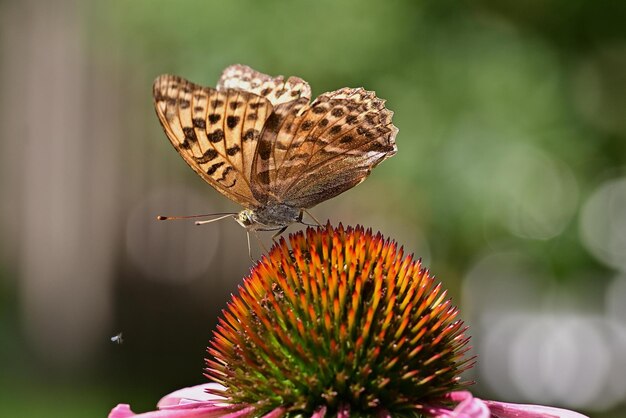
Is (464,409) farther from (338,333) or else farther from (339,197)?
(339,197)

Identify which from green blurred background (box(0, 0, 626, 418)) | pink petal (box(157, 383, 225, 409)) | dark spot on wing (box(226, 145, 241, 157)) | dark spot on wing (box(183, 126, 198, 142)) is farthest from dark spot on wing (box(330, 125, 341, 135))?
green blurred background (box(0, 0, 626, 418))

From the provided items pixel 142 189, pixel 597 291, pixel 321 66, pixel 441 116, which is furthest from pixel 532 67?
pixel 142 189

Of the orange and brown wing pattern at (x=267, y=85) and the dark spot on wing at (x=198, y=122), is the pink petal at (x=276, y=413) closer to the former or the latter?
the dark spot on wing at (x=198, y=122)

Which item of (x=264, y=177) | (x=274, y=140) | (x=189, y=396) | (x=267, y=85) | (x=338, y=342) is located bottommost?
(x=189, y=396)

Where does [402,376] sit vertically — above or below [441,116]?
below

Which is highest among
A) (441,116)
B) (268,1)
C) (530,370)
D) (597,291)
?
(268,1)

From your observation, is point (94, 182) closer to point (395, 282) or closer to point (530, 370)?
Result: point (530, 370)

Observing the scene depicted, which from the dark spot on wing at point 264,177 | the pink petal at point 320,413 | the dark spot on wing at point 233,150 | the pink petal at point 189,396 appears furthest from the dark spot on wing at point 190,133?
the pink petal at point 320,413

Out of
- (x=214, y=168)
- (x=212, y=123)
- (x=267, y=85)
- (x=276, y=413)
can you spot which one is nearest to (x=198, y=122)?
(x=212, y=123)
